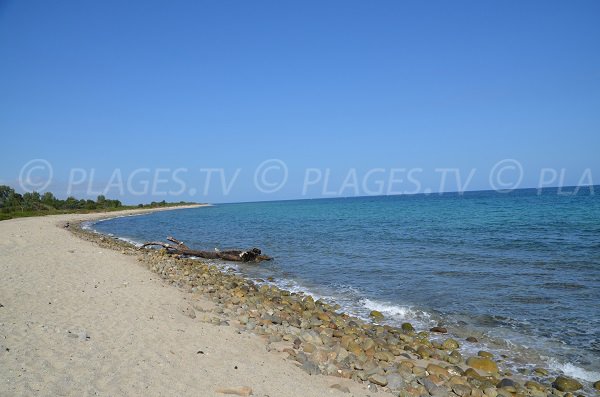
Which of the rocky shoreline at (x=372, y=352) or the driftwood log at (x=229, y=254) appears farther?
the driftwood log at (x=229, y=254)

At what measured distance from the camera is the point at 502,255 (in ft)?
56.6

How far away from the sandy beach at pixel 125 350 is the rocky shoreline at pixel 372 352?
34 cm

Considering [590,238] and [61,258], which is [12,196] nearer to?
[61,258]

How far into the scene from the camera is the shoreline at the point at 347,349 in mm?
5922

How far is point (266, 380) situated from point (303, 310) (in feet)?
14.6

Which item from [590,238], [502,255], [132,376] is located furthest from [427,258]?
[132,376]

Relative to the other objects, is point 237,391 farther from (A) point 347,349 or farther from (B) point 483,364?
(B) point 483,364

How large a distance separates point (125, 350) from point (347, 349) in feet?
12.7

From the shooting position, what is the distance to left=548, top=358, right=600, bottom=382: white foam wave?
6.59 meters

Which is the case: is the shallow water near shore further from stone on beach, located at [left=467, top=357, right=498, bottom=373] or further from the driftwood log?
the driftwood log

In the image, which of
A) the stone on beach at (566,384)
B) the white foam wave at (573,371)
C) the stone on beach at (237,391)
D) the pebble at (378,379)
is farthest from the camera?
the white foam wave at (573,371)

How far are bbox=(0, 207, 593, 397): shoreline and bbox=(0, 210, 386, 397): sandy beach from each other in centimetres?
16

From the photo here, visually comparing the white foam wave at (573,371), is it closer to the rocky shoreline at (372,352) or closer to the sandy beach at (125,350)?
the rocky shoreline at (372,352)

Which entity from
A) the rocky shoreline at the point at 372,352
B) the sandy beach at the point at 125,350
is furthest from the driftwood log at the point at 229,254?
the sandy beach at the point at 125,350
